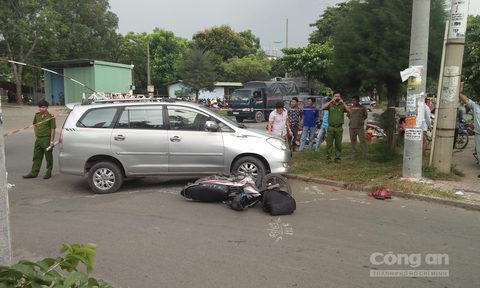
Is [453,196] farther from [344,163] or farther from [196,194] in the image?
[196,194]

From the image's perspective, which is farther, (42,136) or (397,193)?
(42,136)

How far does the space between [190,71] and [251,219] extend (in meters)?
32.7

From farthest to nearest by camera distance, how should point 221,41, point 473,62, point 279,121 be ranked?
point 221,41
point 473,62
point 279,121

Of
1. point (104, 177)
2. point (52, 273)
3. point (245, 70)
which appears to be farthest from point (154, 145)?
point (245, 70)

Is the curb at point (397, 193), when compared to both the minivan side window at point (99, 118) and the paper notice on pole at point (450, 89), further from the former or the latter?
the minivan side window at point (99, 118)

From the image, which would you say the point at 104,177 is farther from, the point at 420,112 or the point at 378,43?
the point at 378,43

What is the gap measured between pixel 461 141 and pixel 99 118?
36.3 ft

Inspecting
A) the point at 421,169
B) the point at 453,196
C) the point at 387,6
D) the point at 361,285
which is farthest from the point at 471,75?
the point at 361,285

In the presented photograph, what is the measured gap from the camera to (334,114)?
32.5 feet

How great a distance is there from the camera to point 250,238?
16.5ft

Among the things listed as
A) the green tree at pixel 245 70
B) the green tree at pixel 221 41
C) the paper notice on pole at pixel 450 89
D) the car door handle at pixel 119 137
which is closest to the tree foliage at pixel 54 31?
the green tree at pixel 245 70

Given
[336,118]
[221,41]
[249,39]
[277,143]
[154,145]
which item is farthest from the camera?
[249,39]

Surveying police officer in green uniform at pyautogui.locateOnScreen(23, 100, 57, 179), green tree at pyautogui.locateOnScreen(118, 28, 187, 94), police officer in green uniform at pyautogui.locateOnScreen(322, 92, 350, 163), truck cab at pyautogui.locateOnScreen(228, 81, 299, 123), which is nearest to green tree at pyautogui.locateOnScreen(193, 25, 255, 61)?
green tree at pyautogui.locateOnScreen(118, 28, 187, 94)

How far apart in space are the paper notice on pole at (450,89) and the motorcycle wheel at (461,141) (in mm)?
5061
